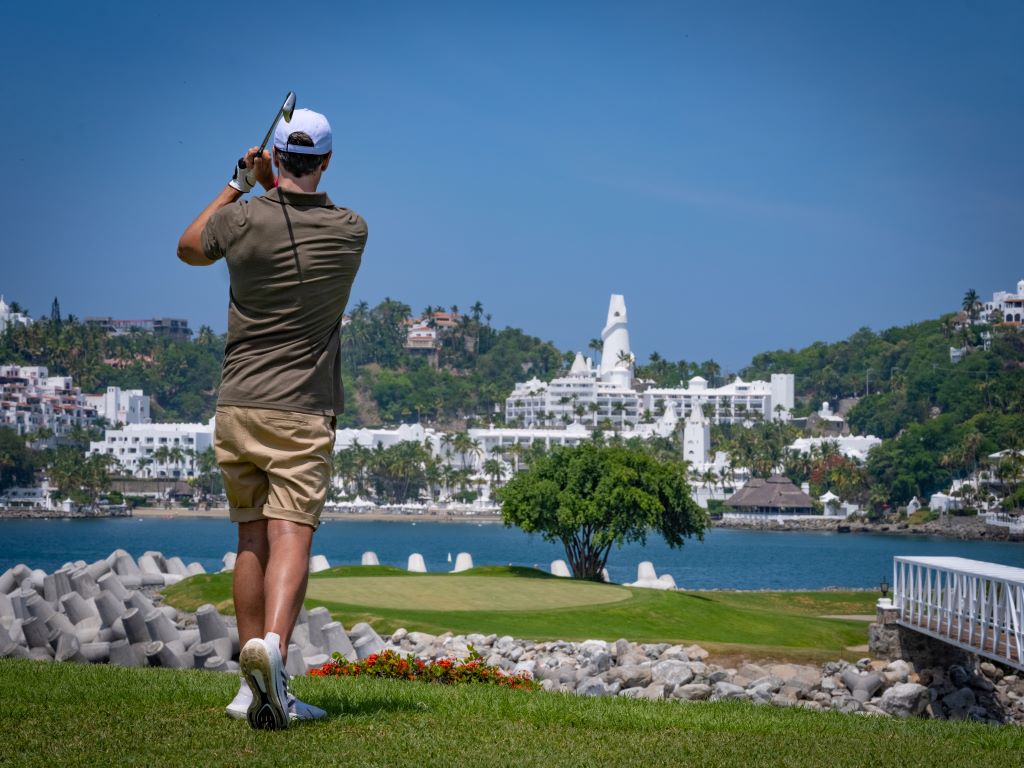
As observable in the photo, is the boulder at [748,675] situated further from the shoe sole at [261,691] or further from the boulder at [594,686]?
the shoe sole at [261,691]

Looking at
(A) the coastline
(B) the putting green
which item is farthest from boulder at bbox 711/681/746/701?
(A) the coastline

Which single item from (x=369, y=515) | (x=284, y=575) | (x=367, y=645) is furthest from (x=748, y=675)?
(x=369, y=515)

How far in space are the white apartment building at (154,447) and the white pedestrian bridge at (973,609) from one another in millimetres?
162860

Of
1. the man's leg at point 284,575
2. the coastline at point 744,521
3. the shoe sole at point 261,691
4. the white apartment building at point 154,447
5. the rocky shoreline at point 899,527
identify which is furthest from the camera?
the white apartment building at point 154,447

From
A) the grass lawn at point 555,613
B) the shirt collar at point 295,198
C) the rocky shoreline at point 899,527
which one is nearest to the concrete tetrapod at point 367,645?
the grass lawn at point 555,613

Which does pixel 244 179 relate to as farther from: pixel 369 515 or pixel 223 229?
pixel 369 515

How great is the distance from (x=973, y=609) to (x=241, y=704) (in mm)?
18873

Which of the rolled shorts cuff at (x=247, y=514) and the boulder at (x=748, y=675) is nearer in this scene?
the rolled shorts cuff at (x=247, y=514)

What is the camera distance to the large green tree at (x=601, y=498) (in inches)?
1689

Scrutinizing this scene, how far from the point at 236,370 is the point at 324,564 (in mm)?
33229

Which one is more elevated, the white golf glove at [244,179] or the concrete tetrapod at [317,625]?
the white golf glove at [244,179]

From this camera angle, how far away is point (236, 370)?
5.99 meters

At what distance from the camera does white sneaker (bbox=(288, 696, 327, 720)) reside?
582 centimetres

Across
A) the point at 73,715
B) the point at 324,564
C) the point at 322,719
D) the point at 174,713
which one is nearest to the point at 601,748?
the point at 322,719
